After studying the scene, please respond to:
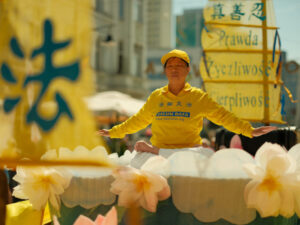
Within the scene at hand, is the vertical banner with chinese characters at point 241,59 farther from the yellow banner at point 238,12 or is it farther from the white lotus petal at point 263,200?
the white lotus petal at point 263,200

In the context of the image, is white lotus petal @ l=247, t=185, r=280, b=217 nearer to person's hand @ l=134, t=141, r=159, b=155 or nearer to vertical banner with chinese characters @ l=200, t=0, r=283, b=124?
person's hand @ l=134, t=141, r=159, b=155

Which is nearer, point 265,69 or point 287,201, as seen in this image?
point 287,201

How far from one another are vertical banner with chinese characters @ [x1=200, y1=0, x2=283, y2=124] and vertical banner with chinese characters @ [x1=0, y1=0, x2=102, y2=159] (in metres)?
3.95

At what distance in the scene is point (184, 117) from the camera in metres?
1.79

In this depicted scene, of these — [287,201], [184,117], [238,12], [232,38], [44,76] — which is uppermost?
[238,12]

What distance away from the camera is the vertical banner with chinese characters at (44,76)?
864 millimetres

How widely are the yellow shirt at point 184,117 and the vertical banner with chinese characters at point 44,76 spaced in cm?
96

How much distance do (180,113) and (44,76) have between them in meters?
0.99

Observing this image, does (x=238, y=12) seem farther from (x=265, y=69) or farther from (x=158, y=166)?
(x=158, y=166)

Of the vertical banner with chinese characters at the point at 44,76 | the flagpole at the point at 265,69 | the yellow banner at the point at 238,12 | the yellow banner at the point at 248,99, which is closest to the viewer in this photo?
the vertical banner with chinese characters at the point at 44,76

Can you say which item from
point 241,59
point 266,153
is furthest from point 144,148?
point 241,59

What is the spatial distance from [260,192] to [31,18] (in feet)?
2.71

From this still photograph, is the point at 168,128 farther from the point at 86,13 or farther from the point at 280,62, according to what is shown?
the point at 280,62

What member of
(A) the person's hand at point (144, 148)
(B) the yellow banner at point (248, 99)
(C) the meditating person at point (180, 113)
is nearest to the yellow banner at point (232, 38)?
(B) the yellow banner at point (248, 99)
